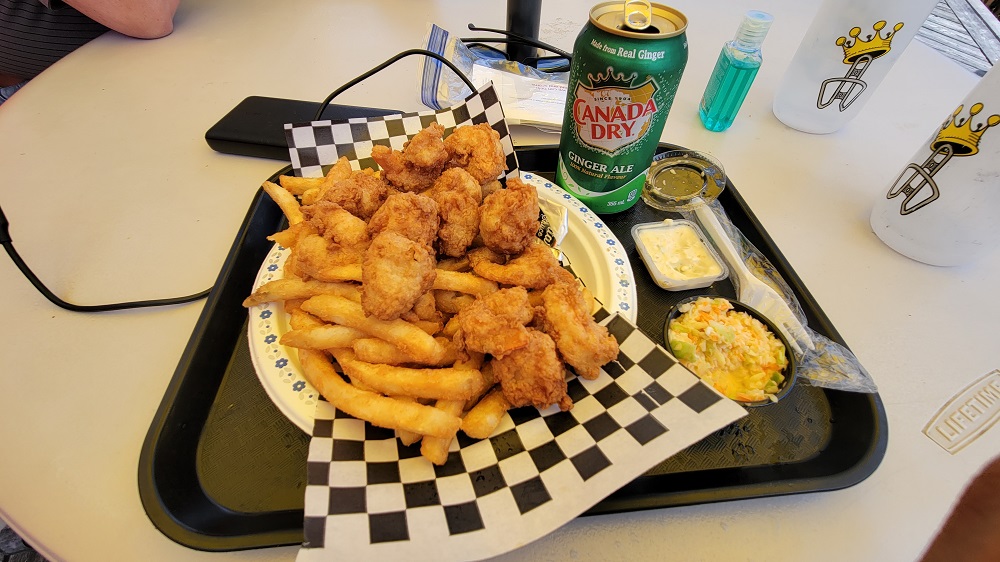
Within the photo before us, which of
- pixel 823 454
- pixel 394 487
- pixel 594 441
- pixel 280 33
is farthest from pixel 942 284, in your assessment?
pixel 280 33

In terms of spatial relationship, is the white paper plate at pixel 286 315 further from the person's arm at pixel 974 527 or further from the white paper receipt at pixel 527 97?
the person's arm at pixel 974 527

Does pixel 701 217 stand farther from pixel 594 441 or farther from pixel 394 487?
pixel 394 487

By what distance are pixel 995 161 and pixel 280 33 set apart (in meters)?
3.22

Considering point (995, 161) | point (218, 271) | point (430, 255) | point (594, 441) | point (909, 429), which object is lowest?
point (218, 271)

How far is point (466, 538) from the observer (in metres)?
0.86

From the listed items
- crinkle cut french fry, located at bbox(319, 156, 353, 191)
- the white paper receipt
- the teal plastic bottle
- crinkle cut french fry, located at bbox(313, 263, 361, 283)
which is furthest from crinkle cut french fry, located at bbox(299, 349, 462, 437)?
the teal plastic bottle

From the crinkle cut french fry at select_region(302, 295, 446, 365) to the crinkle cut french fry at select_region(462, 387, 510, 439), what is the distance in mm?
140

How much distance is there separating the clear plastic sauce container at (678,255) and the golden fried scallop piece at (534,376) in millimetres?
615

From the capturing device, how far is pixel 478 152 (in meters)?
1.37

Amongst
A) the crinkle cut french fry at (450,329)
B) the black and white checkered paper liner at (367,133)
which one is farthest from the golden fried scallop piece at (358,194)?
the crinkle cut french fry at (450,329)

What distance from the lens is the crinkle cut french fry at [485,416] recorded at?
97 centimetres

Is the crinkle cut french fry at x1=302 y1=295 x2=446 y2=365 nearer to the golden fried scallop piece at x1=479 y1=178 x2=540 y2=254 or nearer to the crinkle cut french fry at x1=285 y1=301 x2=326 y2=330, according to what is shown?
the crinkle cut french fry at x1=285 y1=301 x2=326 y2=330

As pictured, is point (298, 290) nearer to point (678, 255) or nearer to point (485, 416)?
point (485, 416)

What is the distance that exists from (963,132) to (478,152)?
1458mm
